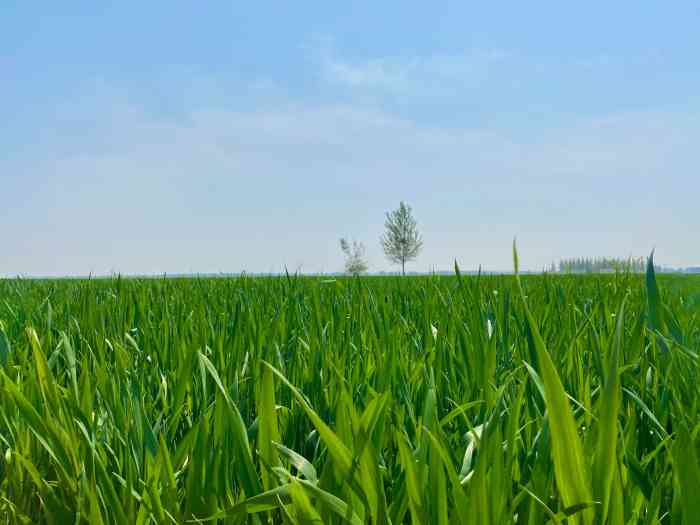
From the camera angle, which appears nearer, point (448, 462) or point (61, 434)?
point (448, 462)

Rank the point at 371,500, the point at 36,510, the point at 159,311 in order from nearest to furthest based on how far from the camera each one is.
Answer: the point at 371,500 → the point at 36,510 → the point at 159,311

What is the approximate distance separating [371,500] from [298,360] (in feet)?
1.75

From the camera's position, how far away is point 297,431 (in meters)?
0.89

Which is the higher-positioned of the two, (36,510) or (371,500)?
(371,500)

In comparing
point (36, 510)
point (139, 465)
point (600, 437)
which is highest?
point (600, 437)

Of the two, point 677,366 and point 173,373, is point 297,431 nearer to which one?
point 173,373

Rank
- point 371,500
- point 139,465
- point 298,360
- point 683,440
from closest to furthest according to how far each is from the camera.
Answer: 1. point 683,440
2. point 371,500
3. point 139,465
4. point 298,360

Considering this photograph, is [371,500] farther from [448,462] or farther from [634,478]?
[634,478]

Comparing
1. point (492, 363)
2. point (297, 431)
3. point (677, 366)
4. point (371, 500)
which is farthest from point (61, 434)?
point (677, 366)

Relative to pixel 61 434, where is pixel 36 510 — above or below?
below

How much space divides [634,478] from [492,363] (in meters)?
0.35

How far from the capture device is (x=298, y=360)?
1075 mm

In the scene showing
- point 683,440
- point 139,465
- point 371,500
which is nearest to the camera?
point 683,440

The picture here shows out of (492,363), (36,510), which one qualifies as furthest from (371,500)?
(36,510)
